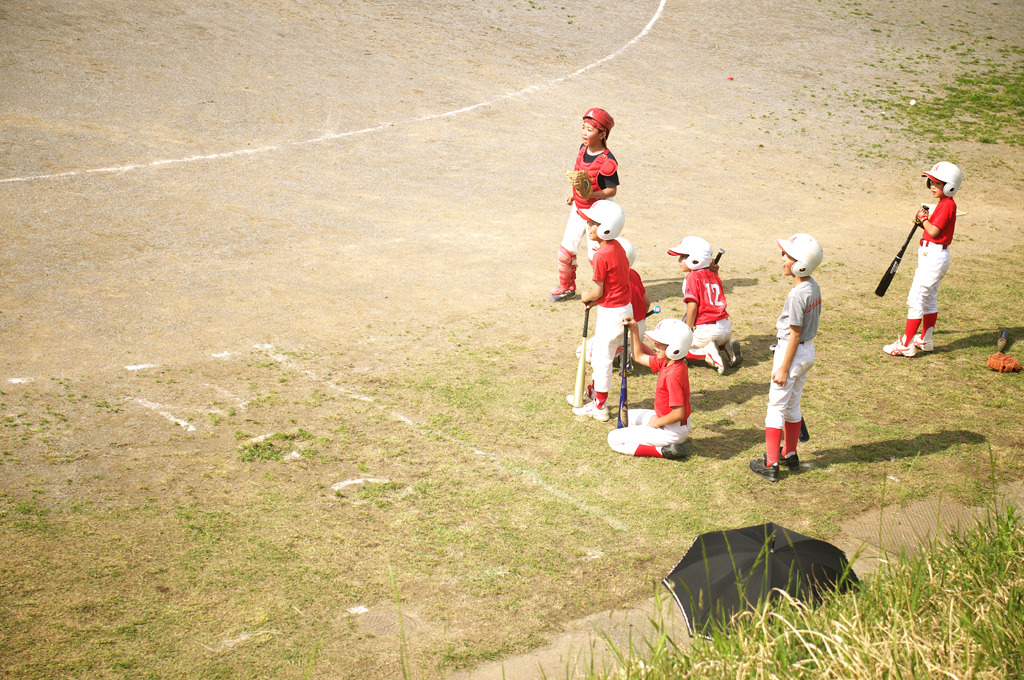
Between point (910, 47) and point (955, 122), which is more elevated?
point (910, 47)

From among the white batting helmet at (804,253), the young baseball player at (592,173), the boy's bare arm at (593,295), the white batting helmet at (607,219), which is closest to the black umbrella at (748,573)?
the white batting helmet at (804,253)

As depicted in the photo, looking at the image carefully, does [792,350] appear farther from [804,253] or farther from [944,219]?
[944,219]

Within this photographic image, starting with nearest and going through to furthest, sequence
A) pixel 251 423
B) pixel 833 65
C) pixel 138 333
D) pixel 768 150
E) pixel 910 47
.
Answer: pixel 251 423 → pixel 138 333 → pixel 768 150 → pixel 833 65 → pixel 910 47

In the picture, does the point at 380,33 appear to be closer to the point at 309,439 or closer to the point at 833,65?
the point at 833,65

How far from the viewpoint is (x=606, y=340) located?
321 inches

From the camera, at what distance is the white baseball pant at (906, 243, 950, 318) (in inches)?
384

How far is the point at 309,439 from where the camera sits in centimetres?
743

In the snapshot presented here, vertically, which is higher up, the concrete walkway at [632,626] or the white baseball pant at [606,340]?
the white baseball pant at [606,340]

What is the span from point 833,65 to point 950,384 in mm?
18679

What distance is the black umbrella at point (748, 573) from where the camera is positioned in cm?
453

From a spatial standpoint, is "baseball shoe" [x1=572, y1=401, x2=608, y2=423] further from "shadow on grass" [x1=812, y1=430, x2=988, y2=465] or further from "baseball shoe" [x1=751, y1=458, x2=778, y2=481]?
"shadow on grass" [x1=812, y1=430, x2=988, y2=465]

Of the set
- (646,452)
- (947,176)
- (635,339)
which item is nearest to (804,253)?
(635,339)

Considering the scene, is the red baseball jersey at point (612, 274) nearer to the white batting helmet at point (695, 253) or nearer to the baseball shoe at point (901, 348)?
the white batting helmet at point (695, 253)

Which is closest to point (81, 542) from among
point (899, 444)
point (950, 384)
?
point (899, 444)
